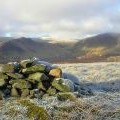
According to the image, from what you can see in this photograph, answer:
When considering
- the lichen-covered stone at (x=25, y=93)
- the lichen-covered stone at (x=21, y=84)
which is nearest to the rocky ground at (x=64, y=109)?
the lichen-covered stone at (x=25, y=93)

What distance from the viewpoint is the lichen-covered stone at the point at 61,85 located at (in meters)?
20.8

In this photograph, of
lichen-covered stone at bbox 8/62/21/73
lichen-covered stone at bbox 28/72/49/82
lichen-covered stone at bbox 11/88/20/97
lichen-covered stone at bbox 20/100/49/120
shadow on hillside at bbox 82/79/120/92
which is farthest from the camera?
shadow on hillside at bbox 82/79/120/92

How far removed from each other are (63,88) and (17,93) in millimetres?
2442

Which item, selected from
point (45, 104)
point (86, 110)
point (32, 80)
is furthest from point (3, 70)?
point (86, 110)

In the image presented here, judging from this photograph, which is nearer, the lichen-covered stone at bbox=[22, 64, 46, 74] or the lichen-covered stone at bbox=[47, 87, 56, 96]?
the lichen-covered stone at bbox=[47, 87, 56, 96]

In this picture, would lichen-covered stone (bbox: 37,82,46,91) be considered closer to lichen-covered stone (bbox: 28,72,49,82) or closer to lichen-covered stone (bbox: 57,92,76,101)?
lichen-covered stone (bbox: 28,72,49,82)

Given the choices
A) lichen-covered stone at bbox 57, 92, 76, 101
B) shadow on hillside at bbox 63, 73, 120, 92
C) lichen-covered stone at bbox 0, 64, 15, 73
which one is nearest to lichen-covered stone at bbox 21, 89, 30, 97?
lichen-covered stone at bbox 0, 64, 15, 73

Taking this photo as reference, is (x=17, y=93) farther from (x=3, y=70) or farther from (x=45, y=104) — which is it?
(x=45, y=104)

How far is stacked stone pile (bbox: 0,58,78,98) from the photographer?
2081 centimetres

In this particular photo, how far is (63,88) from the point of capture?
20812mm

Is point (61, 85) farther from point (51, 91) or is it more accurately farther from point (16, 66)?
point (16, 66)

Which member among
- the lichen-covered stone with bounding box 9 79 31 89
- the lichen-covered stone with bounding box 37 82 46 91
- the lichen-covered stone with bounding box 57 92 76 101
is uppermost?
the lichen-covered stone with bounding box 9 79 31 89

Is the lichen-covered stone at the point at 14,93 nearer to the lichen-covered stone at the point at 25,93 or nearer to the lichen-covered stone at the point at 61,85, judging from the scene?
the lichen-covered stone at the point at 25,93

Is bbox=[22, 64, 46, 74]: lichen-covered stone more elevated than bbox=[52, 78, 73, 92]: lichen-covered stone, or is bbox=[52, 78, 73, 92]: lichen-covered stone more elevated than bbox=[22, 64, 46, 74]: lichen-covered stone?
bbox=[22, 64, 46, 74]: lichen-covered stone
